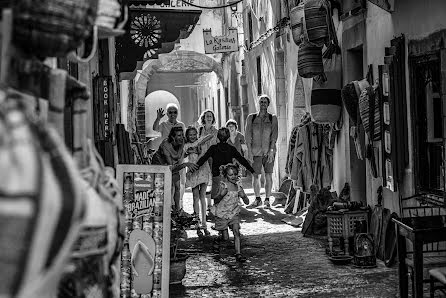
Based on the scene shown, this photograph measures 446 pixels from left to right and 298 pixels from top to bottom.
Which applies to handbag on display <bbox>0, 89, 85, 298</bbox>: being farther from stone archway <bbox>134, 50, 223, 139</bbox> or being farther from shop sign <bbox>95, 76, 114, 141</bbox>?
stone archway <bbox>134, 50, 223, 139</bbox>

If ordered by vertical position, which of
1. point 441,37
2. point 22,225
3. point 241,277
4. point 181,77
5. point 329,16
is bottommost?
point 241,277

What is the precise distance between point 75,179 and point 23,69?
492 millimetres

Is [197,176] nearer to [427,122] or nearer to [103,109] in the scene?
[427,122]

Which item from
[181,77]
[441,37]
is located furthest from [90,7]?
[181,77]

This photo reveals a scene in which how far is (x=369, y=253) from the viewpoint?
1018cm

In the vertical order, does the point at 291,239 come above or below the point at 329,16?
below

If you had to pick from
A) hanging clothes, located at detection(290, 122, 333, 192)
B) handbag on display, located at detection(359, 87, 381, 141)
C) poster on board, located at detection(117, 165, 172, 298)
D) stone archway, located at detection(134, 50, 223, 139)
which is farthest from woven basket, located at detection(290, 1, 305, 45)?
stone archway, located at detection(134, 50, 223, 139)

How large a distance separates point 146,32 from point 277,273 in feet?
14.9

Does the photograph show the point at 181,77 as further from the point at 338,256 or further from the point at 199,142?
the point at 338,256

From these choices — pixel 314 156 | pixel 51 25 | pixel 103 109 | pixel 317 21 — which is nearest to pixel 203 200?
pixel 314 156

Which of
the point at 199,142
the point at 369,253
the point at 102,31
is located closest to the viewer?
the point at 102,31

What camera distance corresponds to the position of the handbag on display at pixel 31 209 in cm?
172

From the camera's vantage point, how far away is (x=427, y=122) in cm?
931

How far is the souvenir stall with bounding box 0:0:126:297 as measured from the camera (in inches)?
68.1
